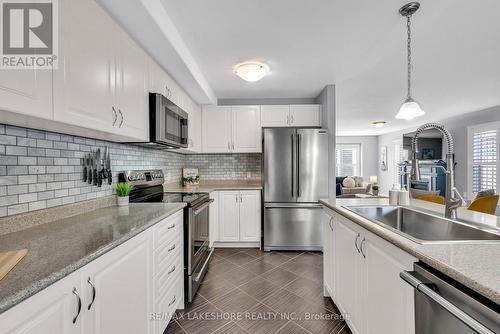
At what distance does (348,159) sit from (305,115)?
21.8 ft

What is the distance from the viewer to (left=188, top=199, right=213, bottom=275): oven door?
198cm

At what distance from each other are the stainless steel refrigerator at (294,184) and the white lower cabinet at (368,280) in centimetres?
134

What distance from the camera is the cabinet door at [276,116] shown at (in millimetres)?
3664

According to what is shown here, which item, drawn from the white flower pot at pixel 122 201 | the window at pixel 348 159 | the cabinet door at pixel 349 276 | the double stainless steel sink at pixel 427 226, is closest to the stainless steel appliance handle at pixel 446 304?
the double stainless steel sink at pixel 427 226

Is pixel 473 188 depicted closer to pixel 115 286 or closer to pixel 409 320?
pixel 409 320

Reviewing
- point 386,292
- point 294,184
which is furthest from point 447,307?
point 294,184

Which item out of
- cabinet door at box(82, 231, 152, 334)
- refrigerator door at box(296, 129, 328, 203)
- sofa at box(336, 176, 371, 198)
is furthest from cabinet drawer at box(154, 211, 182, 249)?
sofa at box(336, 176, 371, 198)

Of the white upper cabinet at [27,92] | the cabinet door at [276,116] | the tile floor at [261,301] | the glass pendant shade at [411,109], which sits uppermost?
the cabinet door at [276,116]

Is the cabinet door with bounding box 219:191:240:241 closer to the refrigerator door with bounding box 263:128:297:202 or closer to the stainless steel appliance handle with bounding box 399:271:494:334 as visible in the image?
the refrigerator door with bounding box 263:128:297:202

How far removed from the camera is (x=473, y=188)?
5.08 m

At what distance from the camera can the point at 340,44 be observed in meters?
2.22

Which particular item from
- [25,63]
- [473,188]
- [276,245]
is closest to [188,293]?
[276,245]

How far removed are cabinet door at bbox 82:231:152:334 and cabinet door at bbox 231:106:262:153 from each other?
2.51 metres

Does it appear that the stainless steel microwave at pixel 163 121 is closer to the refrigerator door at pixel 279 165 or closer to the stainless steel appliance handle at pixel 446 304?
the refrigerator door at pixel 279 165
